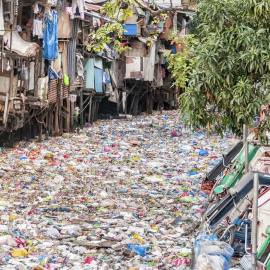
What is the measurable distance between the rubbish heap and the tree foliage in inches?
80.1

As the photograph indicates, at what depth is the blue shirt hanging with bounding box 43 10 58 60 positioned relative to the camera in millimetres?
19672

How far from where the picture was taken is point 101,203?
1180 cm

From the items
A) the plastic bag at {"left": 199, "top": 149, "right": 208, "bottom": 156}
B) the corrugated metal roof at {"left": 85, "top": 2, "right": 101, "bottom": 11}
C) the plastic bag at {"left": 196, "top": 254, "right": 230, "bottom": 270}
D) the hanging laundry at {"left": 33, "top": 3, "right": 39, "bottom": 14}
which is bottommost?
the plastic bag at {"left": 199, "top": 149, "right": 208, "bottom": 156}

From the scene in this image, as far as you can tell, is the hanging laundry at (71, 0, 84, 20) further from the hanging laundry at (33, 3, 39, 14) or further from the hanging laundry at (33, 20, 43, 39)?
the hanging laundry at (33, 3, 39, 14)

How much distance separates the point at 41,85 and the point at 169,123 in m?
10.4

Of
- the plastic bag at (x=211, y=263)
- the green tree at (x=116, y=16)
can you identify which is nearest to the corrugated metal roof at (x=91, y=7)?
the green tree at (x=116, y=16)

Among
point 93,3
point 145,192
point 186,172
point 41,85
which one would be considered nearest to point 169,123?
point 93,3

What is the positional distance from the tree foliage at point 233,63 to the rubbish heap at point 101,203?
203cm

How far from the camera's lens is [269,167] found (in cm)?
894

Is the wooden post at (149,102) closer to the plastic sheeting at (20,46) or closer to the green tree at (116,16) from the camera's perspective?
the plastic sheeting at (20,46)

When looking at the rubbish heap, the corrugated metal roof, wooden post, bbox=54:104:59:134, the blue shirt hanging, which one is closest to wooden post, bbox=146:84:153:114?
the corrugated metal roof

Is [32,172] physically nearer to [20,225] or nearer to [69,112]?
[20,225]

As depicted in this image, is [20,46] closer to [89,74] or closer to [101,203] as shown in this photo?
[101,203]

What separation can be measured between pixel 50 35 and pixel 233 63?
43.1 ft
